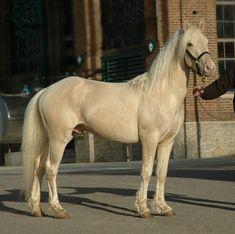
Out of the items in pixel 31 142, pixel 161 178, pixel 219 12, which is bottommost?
pixel 161 178

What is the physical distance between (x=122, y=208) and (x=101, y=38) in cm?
1955

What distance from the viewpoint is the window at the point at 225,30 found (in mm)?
27344

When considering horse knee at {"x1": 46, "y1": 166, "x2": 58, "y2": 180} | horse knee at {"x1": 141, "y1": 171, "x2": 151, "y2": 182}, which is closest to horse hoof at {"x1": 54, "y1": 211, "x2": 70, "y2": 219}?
horse knee at {"x1": 46, "y1": 166, "x2": 58, "y2": 180}

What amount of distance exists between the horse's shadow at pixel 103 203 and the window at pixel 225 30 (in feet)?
47.1

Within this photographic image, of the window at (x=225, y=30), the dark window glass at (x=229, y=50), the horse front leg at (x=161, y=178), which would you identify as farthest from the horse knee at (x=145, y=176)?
the dark window glass at (x=229, y=50)

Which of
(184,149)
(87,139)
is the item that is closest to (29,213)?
(184,149)

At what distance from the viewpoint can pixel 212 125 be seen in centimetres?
2608

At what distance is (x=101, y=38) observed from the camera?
2973 cm

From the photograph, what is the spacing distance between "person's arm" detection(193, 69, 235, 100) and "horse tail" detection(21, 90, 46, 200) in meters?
2.20

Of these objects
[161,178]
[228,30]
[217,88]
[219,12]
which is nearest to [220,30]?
[228,30]

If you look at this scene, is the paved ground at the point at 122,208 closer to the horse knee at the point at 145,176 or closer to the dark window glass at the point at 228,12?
the horse knee at the point at 145,176

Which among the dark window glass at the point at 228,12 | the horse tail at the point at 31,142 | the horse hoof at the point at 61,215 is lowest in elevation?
the horse hoof at the point at 61,215

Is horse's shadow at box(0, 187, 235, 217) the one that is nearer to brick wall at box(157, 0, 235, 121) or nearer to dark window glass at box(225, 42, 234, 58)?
brick wall at box(157, 0, 235, 121)

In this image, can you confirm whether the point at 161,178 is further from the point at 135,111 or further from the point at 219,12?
the point at 219,12
